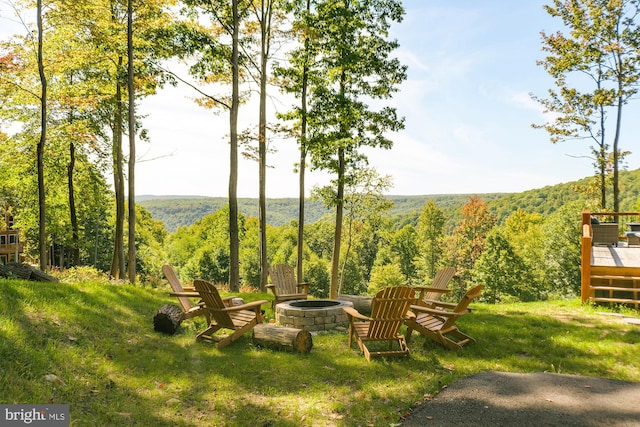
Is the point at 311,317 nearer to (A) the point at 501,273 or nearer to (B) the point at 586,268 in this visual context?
(B) the point at 586,268

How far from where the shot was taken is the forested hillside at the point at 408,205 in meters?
72.4

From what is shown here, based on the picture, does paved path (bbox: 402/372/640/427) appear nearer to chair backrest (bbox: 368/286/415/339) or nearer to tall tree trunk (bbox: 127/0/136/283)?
chair backrest (bbox: 368/286/415/339)

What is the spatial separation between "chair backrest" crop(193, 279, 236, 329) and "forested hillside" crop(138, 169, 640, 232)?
71.9 m

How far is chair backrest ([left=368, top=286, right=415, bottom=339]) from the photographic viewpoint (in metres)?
6.20

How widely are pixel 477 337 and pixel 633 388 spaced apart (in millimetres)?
2632

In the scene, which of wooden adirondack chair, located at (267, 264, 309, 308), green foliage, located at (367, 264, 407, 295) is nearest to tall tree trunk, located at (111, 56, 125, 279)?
wooden adirondack chair, located at (267, 264, 309, 308)

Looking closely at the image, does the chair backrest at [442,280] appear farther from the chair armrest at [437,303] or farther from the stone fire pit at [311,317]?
the stone fire pit at [311,317]

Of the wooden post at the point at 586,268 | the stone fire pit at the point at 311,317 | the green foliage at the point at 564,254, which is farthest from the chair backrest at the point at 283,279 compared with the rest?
the green foliage at the point at 564,254

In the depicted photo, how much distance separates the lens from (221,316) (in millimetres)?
6820

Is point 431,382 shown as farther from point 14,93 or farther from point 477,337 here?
point 14,93

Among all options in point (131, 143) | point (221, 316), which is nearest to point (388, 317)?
point (221, 316)

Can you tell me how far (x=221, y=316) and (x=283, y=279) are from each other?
9.24 feet

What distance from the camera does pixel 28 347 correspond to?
4.72m

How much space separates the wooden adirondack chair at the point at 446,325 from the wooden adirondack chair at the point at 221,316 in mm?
2544
